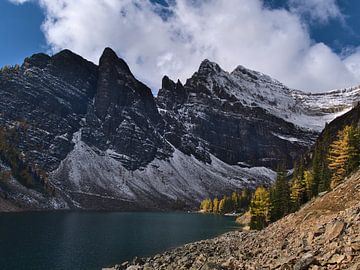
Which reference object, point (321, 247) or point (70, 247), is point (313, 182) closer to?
point (70, 247)

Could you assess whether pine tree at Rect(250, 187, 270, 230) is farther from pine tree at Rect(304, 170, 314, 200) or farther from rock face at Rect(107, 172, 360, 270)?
rock face at Rect(107, 172, 360, 270)

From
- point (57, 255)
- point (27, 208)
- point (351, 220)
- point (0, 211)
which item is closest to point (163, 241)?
point (57, 255)

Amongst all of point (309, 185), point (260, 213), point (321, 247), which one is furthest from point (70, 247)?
point (321, 247)

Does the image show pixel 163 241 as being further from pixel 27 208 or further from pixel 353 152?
pixel 27 208

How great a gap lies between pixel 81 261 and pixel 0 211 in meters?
121

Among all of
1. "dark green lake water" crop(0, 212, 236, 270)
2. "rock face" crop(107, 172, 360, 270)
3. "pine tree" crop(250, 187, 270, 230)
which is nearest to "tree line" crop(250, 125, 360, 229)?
"pine tree" crop(250, 187, 270, 230)

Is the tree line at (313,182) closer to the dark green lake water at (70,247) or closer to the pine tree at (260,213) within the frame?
the pine tree at (260,213)

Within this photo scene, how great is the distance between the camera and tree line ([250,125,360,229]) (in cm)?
7238

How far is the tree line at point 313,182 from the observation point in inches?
2849

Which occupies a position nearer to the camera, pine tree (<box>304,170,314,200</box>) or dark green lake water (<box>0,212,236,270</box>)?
dark green lake water (<box>0,212,236,270</box>)

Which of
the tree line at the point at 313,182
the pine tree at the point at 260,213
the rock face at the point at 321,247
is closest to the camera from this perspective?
the rock face at the point at 321,247

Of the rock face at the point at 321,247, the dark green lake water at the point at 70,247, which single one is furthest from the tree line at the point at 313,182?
the rock face at the point at 321,247

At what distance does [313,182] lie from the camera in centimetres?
8444

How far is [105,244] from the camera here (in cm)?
7806
